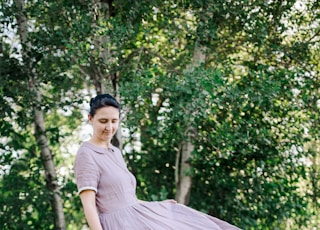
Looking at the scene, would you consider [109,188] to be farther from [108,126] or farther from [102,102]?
[102,102]

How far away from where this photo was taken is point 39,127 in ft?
20.2

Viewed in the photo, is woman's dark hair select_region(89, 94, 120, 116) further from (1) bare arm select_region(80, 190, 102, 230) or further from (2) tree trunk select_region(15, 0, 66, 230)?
(2) tree trunk select_region(15, 0, 66, 230)

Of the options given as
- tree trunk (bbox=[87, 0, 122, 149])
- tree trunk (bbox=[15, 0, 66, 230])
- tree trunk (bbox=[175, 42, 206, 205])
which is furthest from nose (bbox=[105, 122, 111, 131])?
tree trunk (bbox=[175, 42, 206, 205])

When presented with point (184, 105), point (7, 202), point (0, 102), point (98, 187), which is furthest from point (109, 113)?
point (7, 202)

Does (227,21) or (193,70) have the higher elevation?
(227,21)

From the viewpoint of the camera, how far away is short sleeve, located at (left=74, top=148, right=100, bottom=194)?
2.65 m

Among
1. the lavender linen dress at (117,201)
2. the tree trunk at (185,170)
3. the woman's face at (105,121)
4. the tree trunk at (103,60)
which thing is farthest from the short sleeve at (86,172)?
the tree trunk at (185,170)

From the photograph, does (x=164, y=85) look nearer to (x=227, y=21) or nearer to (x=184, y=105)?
(x=184, y=105)

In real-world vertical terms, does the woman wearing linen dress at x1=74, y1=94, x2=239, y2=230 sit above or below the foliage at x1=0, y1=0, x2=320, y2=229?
below

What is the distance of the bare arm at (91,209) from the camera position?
2.61 metres

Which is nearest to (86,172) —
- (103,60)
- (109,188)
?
(109,188)

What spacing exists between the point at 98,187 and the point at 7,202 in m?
3.84

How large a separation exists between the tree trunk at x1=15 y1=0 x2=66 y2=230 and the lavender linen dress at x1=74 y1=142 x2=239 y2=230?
299 centimetres

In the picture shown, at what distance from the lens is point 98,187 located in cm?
275
